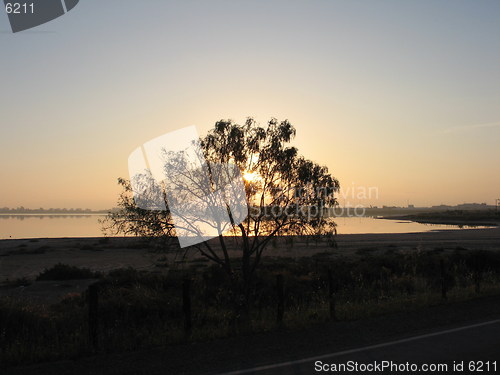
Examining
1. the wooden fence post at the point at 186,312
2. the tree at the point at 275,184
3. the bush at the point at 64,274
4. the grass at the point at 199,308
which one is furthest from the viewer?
the bush at the point at 64,274

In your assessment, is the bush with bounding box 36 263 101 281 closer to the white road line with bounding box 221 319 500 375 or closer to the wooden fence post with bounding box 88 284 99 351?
the wooden fence post with bounding box 88 284 99 351

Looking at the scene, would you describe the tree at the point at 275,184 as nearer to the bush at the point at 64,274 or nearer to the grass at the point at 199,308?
the grass at the point at 199,308

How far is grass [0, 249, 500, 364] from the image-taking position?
10312 millimetres

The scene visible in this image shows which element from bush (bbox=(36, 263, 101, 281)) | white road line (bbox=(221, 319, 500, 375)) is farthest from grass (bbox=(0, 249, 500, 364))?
white road line (bbox=(221, 319, 500, 375))

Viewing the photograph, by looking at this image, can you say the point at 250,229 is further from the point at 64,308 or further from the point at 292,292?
the point at 64,308

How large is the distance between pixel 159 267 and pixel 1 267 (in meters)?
15.4

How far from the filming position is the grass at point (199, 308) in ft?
33.8

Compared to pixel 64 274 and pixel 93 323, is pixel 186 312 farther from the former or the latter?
pixel 64 274

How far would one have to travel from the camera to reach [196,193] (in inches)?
592

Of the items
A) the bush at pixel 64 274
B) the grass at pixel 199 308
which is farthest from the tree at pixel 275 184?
the bush at pixel 64 274

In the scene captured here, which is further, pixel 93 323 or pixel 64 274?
pixel 64 274

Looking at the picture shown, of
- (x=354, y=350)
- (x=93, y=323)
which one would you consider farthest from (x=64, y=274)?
(x=354, y=350)

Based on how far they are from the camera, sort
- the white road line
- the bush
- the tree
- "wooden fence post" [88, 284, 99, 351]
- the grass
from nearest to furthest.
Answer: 1. the white road line
2. "wooden fence post" [88, 284, 99, 351]
3. the grass
4. the tree
5. the bush

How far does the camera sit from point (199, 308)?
1565 centimetres
